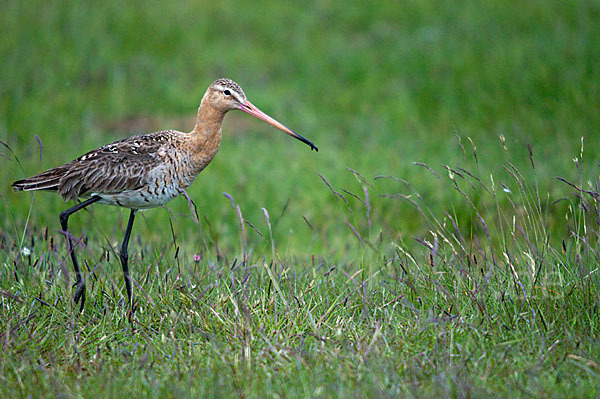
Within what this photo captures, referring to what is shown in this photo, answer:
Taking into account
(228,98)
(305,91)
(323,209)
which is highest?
(228,98)

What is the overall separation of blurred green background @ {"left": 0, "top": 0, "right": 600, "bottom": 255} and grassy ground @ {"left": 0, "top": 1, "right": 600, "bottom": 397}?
0.15 feet

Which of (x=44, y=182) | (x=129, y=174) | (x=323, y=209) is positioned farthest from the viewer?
(x=323, y=209)

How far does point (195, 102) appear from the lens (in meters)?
10.5

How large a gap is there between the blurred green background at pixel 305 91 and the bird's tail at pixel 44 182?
1.61 m

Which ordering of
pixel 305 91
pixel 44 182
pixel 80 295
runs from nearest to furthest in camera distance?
pixel 80 295
pixel 44 182
pixel 305 91

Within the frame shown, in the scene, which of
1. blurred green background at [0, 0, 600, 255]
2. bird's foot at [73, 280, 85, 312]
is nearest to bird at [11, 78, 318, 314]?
bird's foot at [73, 280, 85, 312]

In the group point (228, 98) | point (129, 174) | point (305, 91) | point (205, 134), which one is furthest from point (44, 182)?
point (305, 91)

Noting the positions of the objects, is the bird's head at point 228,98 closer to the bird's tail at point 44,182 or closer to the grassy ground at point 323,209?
the grassy ground at point 323,209

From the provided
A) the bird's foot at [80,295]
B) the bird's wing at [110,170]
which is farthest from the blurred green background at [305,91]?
the bird's foot at [80,295]

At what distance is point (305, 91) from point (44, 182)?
660cm

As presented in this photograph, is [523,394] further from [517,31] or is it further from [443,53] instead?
[517,31]

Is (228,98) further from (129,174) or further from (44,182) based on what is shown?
(44,182)

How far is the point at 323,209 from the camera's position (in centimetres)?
762

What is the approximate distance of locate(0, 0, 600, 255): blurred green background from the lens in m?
7.77
